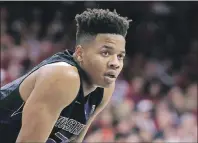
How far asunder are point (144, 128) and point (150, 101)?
72 cm

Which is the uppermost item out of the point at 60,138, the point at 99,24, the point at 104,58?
the point at 99,24

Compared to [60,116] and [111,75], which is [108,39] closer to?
[111,75]

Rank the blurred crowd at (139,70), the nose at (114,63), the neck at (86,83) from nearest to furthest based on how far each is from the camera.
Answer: the nose at (114,63), the neck at (86,83), the blurred crowd at (139,70)

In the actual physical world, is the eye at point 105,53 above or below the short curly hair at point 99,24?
below

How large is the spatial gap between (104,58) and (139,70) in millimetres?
4754

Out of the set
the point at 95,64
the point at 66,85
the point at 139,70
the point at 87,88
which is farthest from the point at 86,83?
the point at 139,70

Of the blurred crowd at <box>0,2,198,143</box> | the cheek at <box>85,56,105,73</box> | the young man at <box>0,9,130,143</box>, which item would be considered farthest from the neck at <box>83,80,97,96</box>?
the blurred crowd at <box>0,2,198,143</box>

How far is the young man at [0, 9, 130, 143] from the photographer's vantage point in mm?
2539

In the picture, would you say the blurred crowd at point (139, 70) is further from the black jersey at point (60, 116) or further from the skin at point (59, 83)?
the skin at point (59, 83)

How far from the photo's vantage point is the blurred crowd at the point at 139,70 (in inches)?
237

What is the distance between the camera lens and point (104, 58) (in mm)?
2732

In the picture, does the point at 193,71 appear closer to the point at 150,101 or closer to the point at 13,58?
the point at 150,101

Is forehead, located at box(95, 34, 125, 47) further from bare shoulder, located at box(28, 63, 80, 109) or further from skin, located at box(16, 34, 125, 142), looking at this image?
bare shoulder, located at box(28, 63, 80, 109)

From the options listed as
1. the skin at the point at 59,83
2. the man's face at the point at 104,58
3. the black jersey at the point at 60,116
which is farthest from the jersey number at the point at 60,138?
the man's face at the point at 104,58
